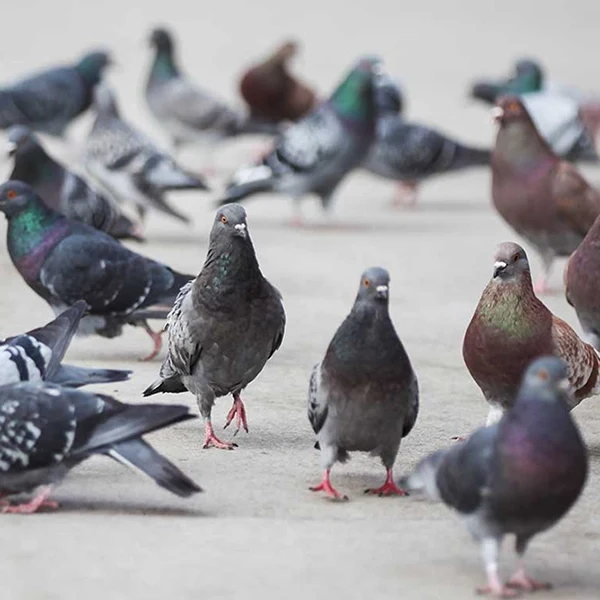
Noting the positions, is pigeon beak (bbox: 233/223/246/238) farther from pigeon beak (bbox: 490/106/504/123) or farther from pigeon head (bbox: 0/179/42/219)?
pigeon beak (bbox: 490/106/504/123)

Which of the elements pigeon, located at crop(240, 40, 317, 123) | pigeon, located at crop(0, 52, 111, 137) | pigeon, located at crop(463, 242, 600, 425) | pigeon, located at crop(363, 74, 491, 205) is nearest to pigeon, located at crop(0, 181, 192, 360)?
pigeon, located at crop(463, 242, 600, 425)

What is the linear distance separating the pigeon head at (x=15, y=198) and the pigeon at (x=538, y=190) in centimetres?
307

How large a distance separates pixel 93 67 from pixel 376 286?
390 inches

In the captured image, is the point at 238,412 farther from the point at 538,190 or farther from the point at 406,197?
the point at 406,197

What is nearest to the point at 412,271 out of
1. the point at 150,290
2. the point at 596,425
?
the point at 150,290

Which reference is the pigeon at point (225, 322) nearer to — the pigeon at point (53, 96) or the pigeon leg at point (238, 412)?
the pigeon leg at point (238, 412)

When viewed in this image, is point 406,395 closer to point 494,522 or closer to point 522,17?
point 494,522

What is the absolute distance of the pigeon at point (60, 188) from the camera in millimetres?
9742

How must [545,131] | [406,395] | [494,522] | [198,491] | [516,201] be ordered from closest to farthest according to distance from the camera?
[494,522]
[198,491]
[406,395]
[516,201]
[545,131]

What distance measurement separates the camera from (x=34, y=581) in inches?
190

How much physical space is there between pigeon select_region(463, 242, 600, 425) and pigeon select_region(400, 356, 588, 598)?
144 centimetres

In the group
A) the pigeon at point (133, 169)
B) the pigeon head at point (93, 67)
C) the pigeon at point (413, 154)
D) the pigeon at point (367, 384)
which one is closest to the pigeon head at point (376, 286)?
the pigeon at point (367, 384)

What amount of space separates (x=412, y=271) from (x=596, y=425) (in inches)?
157

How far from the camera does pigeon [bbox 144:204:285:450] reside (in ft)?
21.2
